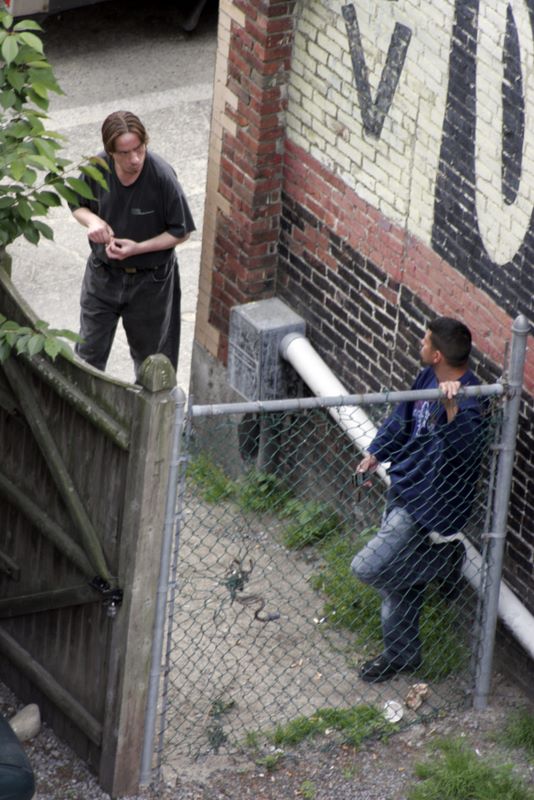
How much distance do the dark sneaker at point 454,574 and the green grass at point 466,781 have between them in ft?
2.79

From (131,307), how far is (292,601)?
6.06ft

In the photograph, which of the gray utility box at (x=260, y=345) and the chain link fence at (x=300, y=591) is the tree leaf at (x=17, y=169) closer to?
the chain link fence at (x=300, y=591)

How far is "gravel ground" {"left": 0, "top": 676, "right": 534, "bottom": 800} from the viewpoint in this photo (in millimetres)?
6836

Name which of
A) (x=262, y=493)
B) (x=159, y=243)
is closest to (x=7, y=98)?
(x=159, y=243)

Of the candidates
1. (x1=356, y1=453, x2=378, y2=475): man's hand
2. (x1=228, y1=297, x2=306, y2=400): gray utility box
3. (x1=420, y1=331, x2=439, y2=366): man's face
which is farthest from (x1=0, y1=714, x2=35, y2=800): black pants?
(x1=228, y1=297, x2=306, y2=400): gray utility box

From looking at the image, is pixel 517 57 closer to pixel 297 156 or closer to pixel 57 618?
pixel 297 156

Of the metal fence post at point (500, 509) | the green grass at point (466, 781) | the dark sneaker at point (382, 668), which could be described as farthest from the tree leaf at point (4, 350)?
the green grass at point (466, 781)

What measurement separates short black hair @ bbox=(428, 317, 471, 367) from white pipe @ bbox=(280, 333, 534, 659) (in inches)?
19.0

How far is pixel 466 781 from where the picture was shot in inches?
269

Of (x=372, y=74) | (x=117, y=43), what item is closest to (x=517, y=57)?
(x=372, y=74)

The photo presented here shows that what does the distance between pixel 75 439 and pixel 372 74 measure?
99.1 inches

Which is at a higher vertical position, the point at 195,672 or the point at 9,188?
the point at 9,188

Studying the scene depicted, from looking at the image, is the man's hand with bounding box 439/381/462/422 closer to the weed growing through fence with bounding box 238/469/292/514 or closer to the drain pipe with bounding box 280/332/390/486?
the drain pipe with bounding box 280/332/390/486

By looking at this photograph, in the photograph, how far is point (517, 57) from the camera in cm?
684
